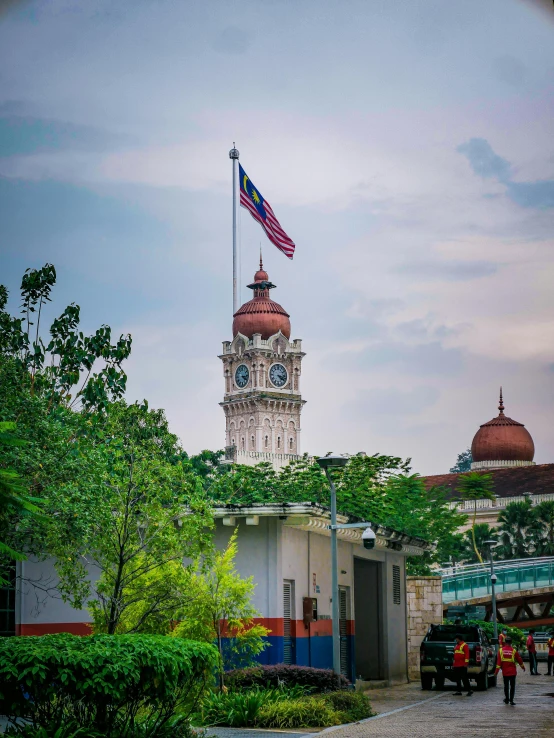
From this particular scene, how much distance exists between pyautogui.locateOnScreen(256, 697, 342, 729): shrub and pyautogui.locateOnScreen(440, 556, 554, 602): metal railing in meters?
36.7

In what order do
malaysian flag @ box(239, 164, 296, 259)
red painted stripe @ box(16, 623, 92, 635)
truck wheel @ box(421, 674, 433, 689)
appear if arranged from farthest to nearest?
malaysian flag @ box(239, 164, 296, 259)
truck wheel @ box(421, 674, 433, 689)
red painted stripe @ box(16, 623, 92, 635)

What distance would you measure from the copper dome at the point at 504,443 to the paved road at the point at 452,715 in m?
106

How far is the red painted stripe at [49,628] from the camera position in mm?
27661

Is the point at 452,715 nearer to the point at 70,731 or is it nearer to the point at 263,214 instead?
the point at 70,731

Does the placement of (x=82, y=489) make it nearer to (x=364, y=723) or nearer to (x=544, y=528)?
(x=364, y=723)

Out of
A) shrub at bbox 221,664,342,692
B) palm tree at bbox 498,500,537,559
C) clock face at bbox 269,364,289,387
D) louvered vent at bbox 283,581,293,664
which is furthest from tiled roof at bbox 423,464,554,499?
shrub at bbox 221,664,342,692

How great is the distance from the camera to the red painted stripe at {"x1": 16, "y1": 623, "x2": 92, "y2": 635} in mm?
27661

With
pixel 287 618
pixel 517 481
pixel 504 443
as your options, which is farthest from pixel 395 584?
pixel 504 443

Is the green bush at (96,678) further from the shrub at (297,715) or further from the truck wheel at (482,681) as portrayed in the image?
the truck wheel at (482,681)

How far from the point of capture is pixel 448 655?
32.4 metres

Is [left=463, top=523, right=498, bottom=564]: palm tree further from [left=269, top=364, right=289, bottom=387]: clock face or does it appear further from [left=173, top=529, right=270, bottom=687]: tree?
[left=269, top=364, right=289, bottom=387]: clock face

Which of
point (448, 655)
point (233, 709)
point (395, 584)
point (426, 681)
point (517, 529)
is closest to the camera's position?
point (233, 709)

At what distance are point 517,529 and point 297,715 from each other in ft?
250

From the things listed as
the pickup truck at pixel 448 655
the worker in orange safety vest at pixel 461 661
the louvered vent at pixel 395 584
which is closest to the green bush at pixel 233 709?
the worker in orange safety vest at pixel 461 661
